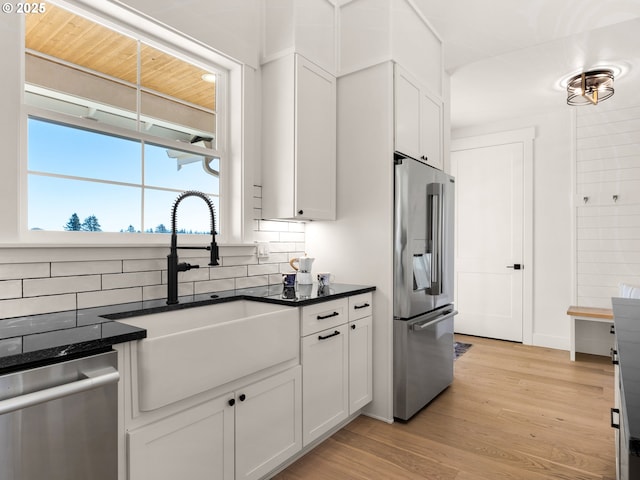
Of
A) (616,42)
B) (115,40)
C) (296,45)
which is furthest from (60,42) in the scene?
(616,42)

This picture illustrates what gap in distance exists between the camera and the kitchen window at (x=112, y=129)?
183 centimetres

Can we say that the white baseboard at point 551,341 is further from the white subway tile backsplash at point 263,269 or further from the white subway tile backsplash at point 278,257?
the white subway tile backsplash at point 263,269

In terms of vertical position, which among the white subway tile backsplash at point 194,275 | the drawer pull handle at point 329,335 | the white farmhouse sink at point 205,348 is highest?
the white subway tile backsplash at point 194,275

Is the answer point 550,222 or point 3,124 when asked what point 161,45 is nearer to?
point 3,124

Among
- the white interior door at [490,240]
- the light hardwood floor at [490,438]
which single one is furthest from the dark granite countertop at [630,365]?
the white interior door at [490,240]

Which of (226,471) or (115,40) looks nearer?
(226,471)

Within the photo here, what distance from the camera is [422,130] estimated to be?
300 centimetres

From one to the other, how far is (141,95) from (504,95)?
3.54 m

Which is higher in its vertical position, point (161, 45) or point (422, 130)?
point (161, 45)

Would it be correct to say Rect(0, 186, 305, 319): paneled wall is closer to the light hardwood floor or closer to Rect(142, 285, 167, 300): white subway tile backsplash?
Rect(142, 285, 167, 300): white subway tile backsplash

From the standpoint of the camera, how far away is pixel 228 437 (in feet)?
5.52

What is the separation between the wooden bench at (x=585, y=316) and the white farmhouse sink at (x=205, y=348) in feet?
11.1

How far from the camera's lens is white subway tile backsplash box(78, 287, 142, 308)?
1.84m

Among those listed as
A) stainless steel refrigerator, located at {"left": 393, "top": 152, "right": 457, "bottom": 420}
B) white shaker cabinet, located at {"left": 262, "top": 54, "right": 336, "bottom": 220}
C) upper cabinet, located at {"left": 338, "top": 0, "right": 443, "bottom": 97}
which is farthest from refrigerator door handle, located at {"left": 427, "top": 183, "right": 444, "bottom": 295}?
upper cabinet, located at {"left": 338, "top": 0, "right": 443, "bottom": 97}
